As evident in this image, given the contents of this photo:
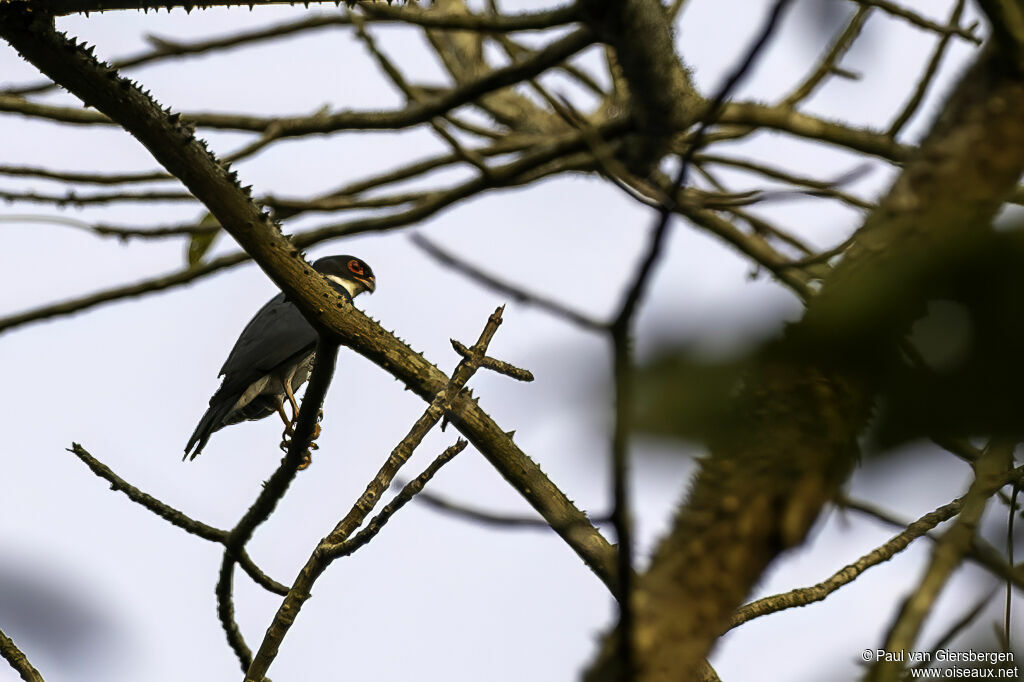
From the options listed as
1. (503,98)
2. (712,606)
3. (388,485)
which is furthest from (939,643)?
(503,98)

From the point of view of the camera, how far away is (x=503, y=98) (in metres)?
9.52

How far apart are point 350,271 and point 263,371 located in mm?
2960

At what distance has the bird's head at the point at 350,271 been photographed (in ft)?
33.8

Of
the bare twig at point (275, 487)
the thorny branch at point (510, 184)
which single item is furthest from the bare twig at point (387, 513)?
the bare twig at point (275, 487)

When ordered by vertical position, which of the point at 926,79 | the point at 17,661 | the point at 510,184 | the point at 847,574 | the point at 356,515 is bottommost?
the point at 17,661

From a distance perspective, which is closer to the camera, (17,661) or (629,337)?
(629,337)

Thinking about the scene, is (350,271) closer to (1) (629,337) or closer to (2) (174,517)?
(2) (174,517)

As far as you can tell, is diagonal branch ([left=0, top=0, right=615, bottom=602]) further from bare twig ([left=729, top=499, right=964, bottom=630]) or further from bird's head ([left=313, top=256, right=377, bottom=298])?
bird's head ([left=313, top=256, right=377, bottom=298])

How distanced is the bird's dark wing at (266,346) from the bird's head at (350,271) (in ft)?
6.51

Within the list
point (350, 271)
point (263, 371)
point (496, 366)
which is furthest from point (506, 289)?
point (350, 271)

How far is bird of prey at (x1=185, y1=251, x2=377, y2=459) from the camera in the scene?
7.45m

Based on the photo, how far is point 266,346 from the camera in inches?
303

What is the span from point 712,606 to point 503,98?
8.65 meters

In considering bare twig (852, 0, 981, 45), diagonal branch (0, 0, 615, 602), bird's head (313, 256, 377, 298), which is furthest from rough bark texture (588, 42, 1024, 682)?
bird's head (313, 256, 377, 298)
